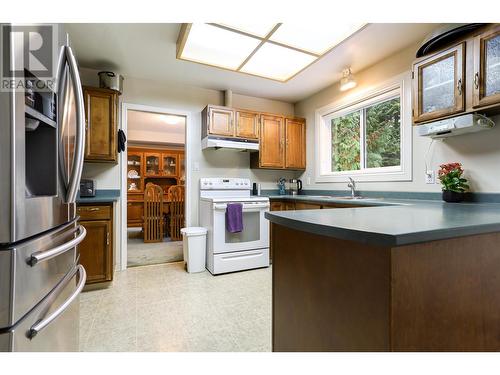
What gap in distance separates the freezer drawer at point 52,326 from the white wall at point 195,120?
2024mm

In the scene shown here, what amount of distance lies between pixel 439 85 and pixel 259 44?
156cm

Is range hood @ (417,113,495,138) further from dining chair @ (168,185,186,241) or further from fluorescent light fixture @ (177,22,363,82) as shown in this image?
dining chair @ (168,185,186,241)

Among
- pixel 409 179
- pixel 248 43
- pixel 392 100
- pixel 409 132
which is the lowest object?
pixel 409 179

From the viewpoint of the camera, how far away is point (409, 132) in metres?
2.48

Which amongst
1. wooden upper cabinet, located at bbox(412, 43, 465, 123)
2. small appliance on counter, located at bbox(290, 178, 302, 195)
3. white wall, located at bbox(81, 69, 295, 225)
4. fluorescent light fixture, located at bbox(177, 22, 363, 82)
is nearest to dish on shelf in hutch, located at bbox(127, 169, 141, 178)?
white wall, located at bbox(81, 69, 295, 225)

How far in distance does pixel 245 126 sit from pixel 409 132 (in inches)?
78.7

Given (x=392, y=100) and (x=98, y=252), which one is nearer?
(x=98, y=252)

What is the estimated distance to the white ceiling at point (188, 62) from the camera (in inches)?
86.6

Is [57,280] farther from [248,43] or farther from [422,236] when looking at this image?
[248,43]

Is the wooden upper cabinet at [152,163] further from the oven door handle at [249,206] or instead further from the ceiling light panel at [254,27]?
the ceiling light panel at [254,27]

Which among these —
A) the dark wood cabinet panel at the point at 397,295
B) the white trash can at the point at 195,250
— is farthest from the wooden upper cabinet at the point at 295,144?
the dark wood cabinet panel at the point at 397,295

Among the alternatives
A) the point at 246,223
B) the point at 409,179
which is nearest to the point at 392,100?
the point at 409,179

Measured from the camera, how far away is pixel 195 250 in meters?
2.94

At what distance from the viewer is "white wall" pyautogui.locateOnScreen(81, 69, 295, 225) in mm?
2988
